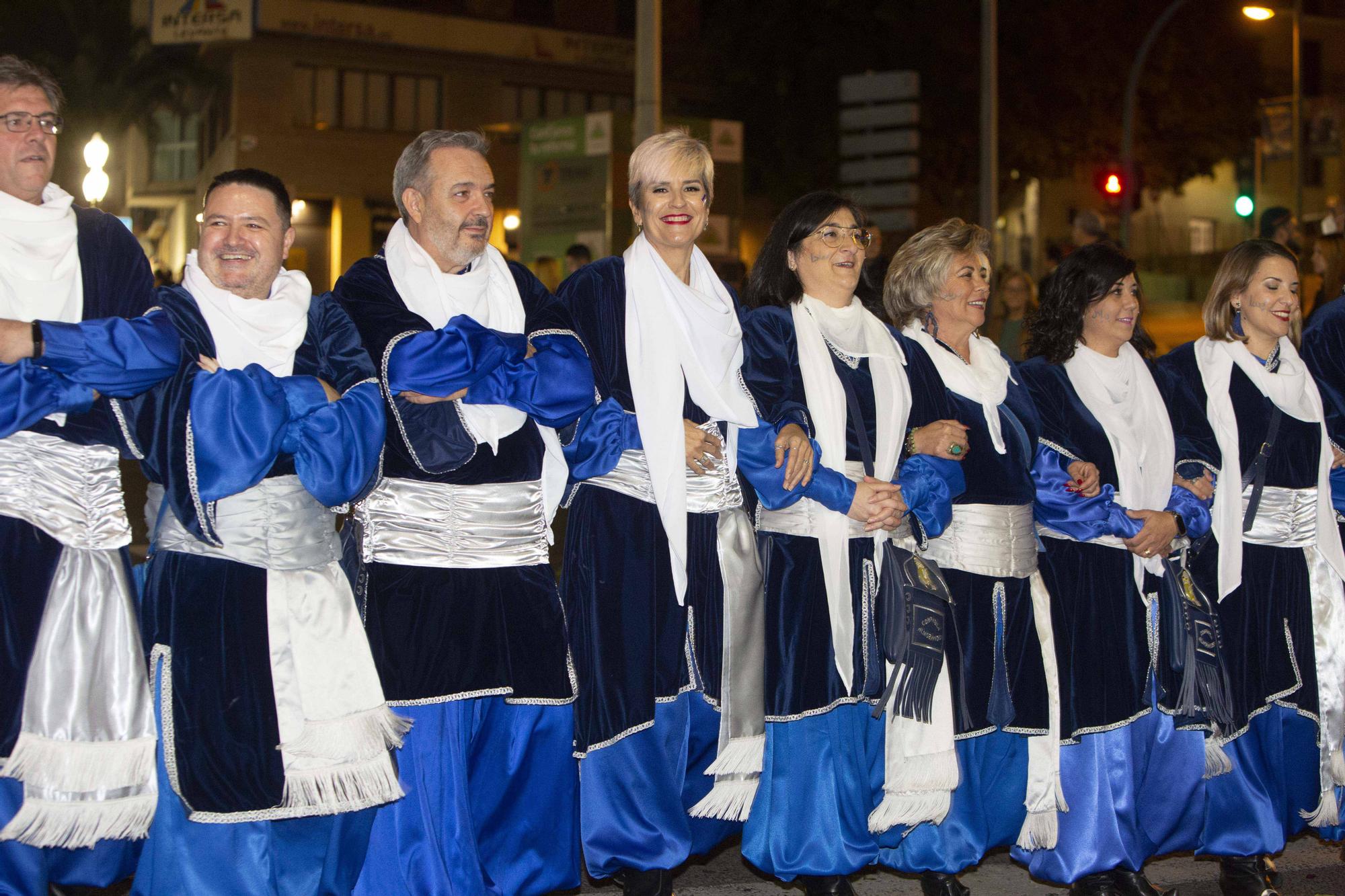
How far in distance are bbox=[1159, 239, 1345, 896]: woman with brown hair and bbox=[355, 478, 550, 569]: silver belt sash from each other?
93.6 inches

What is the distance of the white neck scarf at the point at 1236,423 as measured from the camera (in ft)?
15.6

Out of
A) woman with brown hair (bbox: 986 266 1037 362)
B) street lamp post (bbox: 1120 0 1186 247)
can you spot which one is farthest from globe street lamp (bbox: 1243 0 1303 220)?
woman with brown hair (bbox: 986 266 1037 362)

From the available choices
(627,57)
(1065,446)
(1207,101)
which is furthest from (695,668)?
(627,57)

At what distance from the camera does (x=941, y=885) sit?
4.40m

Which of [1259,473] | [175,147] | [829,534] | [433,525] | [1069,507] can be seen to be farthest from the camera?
[175,147]

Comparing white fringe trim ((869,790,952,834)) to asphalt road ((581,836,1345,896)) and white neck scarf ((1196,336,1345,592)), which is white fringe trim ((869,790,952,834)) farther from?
white neck scarf ((1196,336,1345,592))

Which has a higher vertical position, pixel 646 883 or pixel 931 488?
pixel 931 488

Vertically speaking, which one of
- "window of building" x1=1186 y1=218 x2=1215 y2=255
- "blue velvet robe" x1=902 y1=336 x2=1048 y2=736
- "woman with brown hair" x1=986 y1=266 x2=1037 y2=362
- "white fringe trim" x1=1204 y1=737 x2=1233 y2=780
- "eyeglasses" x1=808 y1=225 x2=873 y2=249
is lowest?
"white fringe trim" x1=1204 y1=737 x2=1233 y2=780

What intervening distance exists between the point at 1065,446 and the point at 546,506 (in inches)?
66.9

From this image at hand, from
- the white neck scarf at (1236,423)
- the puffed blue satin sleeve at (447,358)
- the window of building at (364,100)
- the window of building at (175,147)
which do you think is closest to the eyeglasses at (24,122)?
the puffed blue satin sleeve at (447,358)

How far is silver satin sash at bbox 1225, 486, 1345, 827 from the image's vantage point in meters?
4.80

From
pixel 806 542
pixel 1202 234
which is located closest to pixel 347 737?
pixel 806 542

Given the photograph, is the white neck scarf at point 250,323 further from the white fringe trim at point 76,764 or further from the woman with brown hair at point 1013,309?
the woman with brown hair at point 1013,309

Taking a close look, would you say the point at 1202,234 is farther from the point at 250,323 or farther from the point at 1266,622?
the point at 250,323
